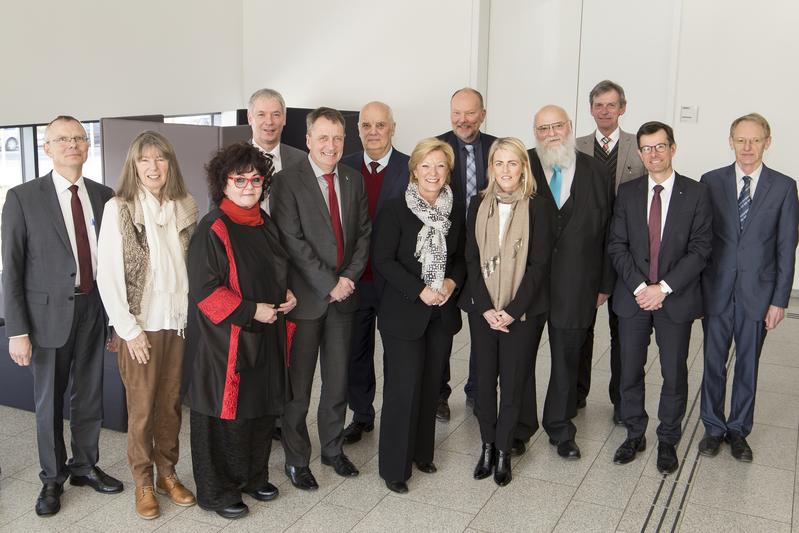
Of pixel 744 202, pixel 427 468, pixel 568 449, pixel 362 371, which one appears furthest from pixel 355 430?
pixel 744 202

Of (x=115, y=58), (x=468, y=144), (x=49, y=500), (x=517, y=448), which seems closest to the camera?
(x=49, y=500)

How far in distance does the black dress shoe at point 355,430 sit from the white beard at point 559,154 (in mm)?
1736

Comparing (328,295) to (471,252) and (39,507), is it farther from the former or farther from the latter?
(39,507)

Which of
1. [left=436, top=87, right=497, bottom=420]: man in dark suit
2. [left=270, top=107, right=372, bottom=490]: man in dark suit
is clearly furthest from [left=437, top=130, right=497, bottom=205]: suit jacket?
Answer: [left=270, top=107, right=372, bottom=490]: man in dark suit

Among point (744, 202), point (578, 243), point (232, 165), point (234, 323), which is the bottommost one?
point (234, 323)

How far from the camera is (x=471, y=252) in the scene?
4.10 m

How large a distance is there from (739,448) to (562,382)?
1.00 metres

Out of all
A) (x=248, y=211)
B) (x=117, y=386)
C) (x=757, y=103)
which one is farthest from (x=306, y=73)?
(x=248, y=211)

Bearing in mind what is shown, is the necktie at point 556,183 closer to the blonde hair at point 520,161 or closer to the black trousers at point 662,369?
the blonde hair at point 520,161

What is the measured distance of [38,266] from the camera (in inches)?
148

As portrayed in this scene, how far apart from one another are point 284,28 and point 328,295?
218 inches

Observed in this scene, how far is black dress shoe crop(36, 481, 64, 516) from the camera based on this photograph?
12.6 feet

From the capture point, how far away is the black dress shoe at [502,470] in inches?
167

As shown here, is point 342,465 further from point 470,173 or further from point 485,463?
point 470,173
